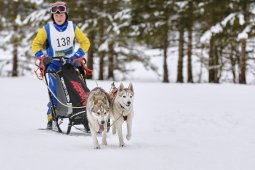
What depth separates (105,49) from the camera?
2434 cm

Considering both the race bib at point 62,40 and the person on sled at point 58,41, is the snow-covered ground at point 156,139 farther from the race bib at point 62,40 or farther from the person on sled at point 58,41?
the race bib at point 62,40

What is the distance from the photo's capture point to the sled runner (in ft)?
27.1

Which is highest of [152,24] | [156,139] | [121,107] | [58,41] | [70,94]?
[152,24]

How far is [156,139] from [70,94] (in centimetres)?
163

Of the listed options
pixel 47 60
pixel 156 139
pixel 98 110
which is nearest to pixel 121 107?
pixel 98 110

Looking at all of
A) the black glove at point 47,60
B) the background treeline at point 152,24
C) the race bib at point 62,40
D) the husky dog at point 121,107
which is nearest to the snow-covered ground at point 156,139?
the husky dog at point 121,107

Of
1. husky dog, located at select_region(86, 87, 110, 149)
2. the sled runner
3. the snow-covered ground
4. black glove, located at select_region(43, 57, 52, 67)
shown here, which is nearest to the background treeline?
the snow-covered ground

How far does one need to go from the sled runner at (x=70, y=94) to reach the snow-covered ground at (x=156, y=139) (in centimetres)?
32

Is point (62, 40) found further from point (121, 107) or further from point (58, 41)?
point (121, 107)

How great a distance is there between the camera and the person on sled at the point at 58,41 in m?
8.69

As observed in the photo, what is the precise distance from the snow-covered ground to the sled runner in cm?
32

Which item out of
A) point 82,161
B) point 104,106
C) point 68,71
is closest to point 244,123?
point 68,71

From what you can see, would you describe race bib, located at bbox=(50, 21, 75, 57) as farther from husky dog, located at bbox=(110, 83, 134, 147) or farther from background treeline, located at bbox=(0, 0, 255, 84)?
background treeline, located at bbox=(0, 0, 255, 84)

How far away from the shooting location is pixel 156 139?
8.27 m
